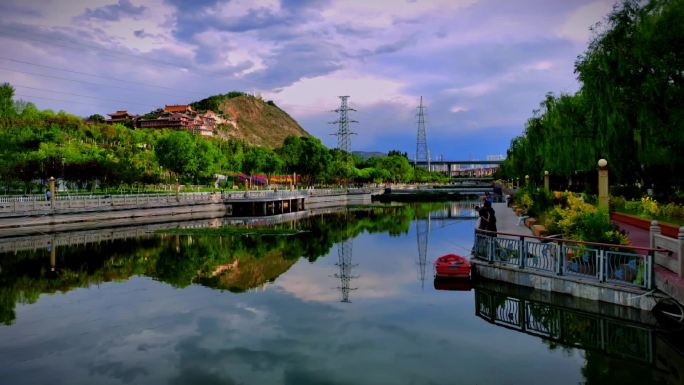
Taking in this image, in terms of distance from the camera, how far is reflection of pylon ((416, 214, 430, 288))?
17.8 metres

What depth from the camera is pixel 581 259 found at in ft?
39.8

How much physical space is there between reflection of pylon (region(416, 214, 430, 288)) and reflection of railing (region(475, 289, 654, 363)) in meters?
3.72

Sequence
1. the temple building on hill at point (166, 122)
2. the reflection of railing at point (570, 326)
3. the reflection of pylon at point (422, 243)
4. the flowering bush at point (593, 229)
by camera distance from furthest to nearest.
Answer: the temple building on hill at point (166, 122) → the reflection of pylon at point (422, 243) → the flowering bush at point (593, 229) → the reflection of railing at point (570, 326)

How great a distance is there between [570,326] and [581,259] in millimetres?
2349

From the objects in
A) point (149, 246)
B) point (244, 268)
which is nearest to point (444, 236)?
point (244, 268)

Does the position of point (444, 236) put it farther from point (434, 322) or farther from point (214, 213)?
point (214, 213)

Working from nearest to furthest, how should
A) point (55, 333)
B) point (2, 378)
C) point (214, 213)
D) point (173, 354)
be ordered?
point (2, 378)
point (173, 354)
point (55, 333)
point (214, 213)

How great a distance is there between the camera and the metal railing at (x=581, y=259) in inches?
420

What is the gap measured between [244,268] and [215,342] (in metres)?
9.15

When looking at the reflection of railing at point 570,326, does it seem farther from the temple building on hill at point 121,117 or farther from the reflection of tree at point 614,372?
the temple building on hill at point 121,117

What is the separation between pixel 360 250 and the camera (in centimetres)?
2480

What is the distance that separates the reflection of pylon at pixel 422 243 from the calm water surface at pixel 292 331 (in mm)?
359

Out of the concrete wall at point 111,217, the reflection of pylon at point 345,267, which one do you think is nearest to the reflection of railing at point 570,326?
the reflection of pylon at point 345,267

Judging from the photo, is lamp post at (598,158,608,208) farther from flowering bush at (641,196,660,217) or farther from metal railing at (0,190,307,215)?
metal railing at (0,190,307,215)
